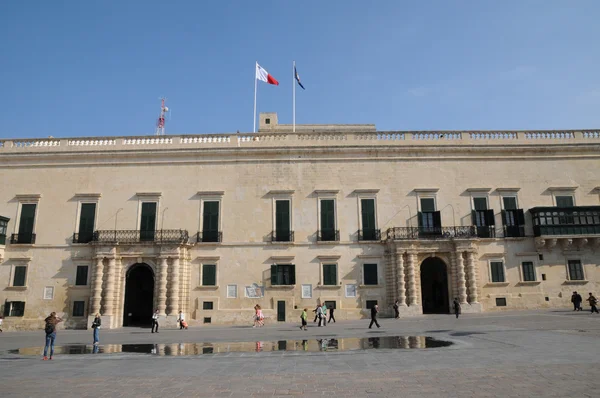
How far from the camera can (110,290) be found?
94.3ft

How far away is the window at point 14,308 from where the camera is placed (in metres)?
29.5

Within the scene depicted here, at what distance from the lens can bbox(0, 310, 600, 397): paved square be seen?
9094 millimetres

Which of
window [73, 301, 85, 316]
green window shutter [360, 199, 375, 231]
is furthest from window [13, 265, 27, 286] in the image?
green window shutter [360, 199, 375, 231]

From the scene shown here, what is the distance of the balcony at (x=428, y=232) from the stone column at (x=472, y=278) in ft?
5.18

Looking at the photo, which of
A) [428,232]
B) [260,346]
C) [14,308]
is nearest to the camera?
[260,346]

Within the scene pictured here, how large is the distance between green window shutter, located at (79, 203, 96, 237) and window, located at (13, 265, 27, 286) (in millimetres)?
4390

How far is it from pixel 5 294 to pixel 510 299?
33633 mm

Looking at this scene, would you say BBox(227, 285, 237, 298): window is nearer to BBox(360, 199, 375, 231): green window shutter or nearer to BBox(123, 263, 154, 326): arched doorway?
BBox(123, 263, 154, 326): arched doorway

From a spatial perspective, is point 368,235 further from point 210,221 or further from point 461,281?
point 210,221

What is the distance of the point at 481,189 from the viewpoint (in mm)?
30938

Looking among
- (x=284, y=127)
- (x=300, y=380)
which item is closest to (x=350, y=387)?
(x=300, y=380)

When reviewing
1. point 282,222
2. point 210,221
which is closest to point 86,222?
point 210,221

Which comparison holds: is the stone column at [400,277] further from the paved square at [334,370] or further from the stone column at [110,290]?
the stone column at [110,290]

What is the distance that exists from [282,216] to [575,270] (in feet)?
65.8
